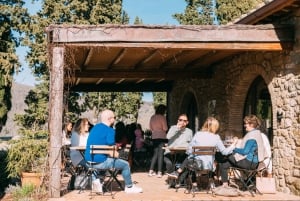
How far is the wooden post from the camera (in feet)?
23.6

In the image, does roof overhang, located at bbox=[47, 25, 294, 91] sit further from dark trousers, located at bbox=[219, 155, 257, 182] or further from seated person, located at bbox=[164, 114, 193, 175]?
dark trousers, located at bbox=[219, 155, 257, 182]

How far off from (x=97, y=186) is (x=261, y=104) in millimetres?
4376

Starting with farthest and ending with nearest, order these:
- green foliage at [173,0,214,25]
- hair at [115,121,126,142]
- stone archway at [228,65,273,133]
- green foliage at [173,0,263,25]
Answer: green foliage at [173,0,214,25] < green foliage at [173,0,263,25] < hair at [115,121,126,142] < stone archway at [228,65,273,133]

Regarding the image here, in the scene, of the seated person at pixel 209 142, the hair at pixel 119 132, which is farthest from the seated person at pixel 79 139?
the hair at pixel 119 132

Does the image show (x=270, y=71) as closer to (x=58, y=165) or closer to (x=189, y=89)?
(x=58, y=165)

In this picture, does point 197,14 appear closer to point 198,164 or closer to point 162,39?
point 162,39

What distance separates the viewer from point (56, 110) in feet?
23.9

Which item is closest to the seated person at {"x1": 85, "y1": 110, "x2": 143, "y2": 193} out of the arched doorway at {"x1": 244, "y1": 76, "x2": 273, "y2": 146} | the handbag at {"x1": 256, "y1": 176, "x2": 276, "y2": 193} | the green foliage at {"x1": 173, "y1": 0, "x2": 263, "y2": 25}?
the handbag at {"x1": 256, "y1": 176, "x2": 276, "y2": 193}

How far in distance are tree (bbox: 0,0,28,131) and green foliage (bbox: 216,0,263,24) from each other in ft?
35.5

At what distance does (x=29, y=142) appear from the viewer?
29.3 feet

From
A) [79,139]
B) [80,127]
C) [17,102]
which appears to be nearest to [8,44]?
[80,127]

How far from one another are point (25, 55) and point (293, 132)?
19.3m

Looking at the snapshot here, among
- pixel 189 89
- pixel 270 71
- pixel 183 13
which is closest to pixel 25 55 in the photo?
pixel 183 13

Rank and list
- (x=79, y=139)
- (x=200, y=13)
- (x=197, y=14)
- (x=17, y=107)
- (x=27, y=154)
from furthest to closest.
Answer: (x=17, y=107)
(x=200, y=13)
(x=197, y=14)
(x=27, y=154)
(x=79, y=139)
